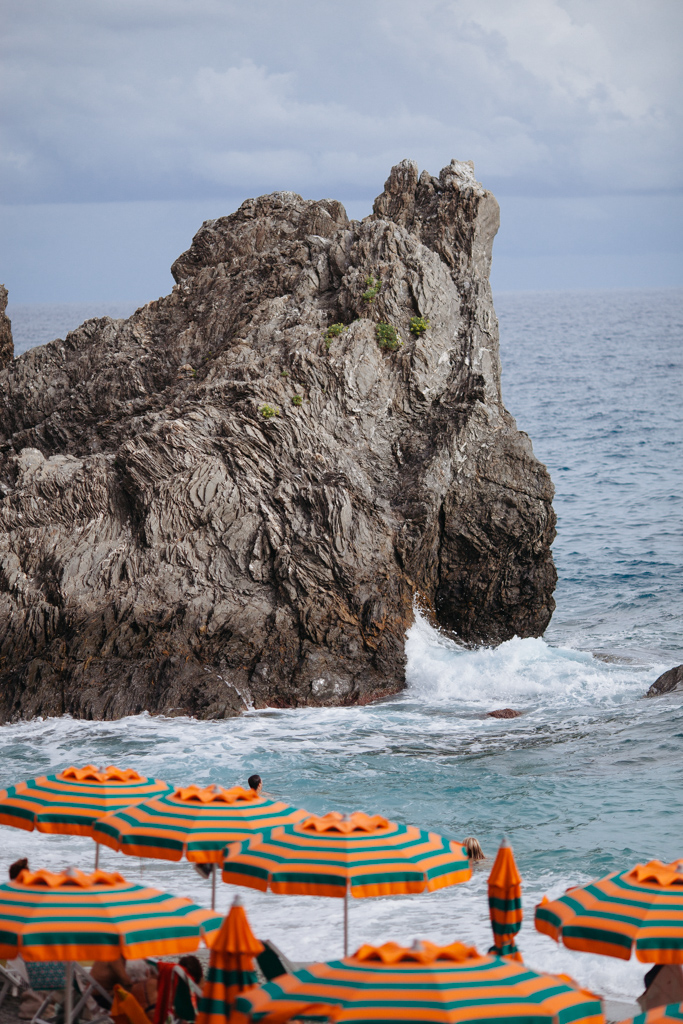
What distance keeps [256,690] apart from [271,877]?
13785 mm

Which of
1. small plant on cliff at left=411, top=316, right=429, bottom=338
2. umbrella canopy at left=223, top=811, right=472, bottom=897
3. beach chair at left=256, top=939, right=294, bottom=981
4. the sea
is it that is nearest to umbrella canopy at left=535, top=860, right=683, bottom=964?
umbrella canopy at left=223, top=811, right=472, bottom=897

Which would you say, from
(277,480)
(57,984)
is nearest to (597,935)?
(57,984)

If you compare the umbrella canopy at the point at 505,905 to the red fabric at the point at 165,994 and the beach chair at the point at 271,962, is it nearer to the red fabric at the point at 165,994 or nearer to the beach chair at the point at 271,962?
the beach chair at the point at 271,962

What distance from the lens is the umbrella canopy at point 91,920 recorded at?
9.43m

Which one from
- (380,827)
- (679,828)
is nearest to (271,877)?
(380,827)

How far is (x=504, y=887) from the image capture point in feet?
35.5

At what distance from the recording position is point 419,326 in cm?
3022

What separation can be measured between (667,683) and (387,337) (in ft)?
43.1

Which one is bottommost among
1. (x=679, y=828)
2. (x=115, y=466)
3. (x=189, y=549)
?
(x=679, y=828)

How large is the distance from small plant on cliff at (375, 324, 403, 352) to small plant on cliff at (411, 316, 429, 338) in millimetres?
575


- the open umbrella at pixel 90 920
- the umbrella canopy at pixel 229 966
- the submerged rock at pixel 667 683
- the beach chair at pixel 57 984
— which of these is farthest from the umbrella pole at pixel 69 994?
the submerged rock at pixel 667 683

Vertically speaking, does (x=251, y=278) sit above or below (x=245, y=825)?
above

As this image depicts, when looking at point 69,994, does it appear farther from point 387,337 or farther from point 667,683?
point 387,337

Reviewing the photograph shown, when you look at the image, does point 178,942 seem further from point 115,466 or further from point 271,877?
point 115,466
